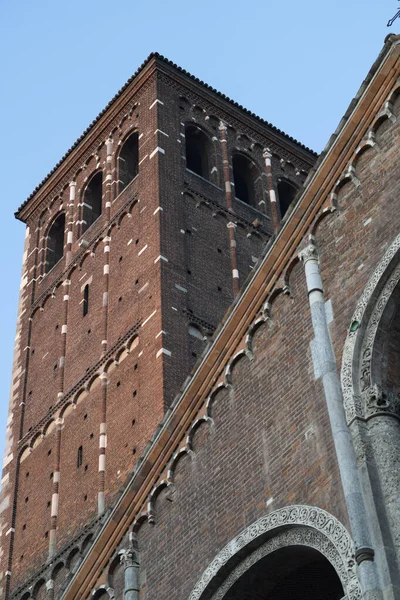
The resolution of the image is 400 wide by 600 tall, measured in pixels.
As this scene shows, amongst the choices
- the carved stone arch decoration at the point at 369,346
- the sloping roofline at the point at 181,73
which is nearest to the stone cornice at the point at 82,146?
the sloping roofline at the point at 181,73

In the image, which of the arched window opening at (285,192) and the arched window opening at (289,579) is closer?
the arched window opening at (289,579)

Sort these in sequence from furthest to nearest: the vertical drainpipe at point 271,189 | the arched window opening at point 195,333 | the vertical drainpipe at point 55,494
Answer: the vertical drainpipe at point 271,189, the arched window opening at point 195,333, the vertical drainpipe at point 55,494

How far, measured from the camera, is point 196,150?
35.3 meters

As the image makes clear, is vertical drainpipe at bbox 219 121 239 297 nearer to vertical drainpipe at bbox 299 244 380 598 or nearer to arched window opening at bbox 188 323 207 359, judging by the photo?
arched window opening at bbox 188 323 207 359

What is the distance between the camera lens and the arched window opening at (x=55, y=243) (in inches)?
1417

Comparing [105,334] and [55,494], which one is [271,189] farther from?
[55,494]

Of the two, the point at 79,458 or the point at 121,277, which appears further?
the point at 121,277

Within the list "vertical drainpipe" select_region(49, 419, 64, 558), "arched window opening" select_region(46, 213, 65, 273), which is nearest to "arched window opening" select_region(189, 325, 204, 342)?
"vertical drainpipe" select_region(49, 419, 64, 558)

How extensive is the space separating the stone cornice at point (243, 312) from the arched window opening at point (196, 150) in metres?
18.4

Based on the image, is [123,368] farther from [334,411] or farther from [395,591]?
[395,591]

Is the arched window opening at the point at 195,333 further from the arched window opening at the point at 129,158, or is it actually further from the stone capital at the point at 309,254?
the stone capital at the point at 309,254

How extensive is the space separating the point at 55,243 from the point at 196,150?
16.7 feet

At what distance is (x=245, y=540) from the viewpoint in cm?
1438

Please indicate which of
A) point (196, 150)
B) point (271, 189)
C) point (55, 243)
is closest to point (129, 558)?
point (271, 189)
